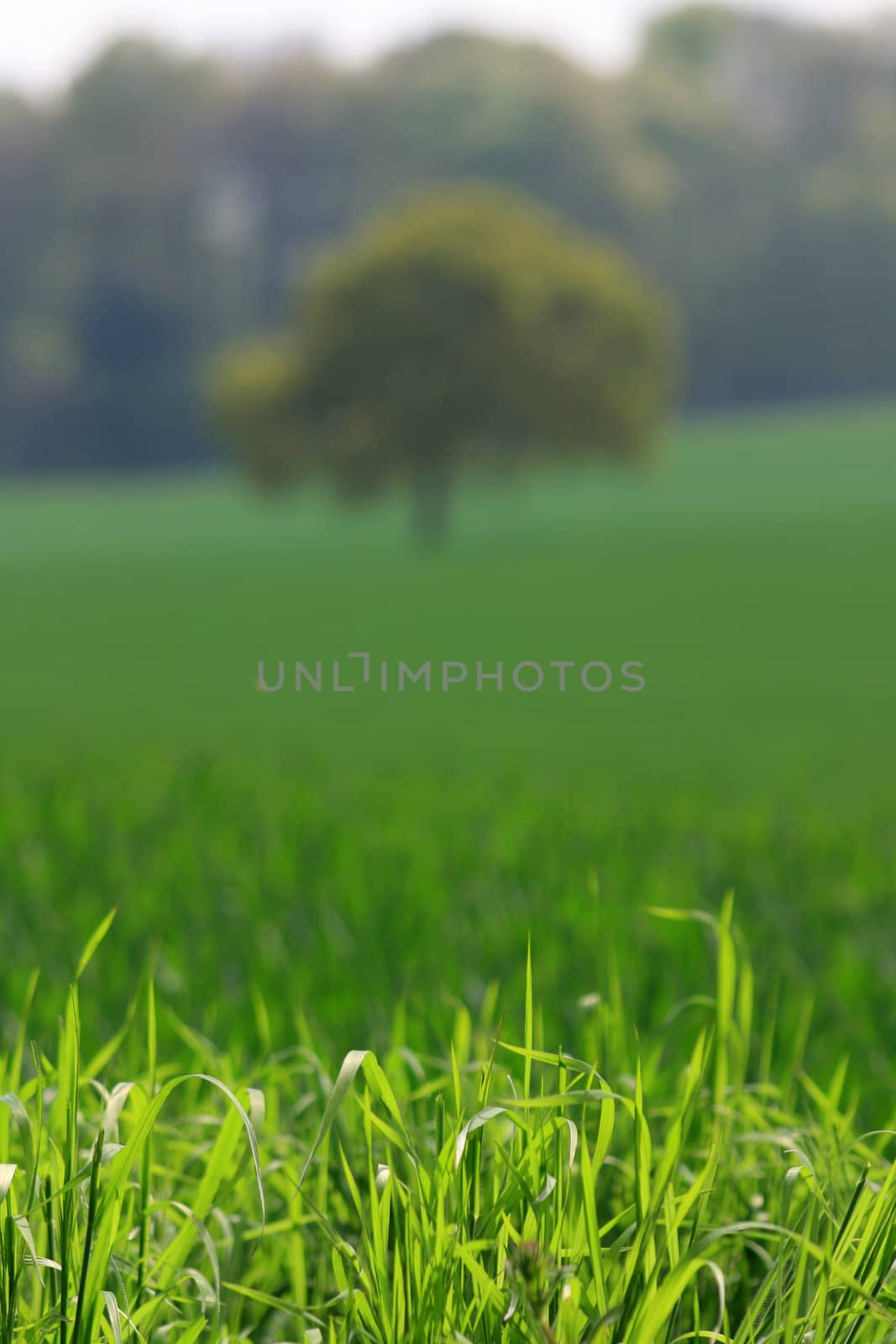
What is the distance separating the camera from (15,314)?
87.2 m

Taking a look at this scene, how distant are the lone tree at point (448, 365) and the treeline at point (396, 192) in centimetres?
2813

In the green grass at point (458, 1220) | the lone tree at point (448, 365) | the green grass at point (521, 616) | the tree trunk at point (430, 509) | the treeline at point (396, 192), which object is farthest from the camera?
the treeline at point (396, 192)

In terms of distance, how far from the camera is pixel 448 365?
5044 centimetres

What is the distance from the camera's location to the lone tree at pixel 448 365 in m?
50.3

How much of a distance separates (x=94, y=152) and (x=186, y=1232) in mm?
109145

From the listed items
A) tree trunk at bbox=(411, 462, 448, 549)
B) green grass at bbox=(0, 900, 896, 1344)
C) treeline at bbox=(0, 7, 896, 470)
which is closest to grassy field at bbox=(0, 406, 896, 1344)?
green grass at bbox=(0, 900, 896, 1344)

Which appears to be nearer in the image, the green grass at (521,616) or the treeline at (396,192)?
the green grass at (521,616)

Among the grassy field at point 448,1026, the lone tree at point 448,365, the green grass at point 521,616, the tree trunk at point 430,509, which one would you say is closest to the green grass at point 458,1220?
the grassy field at point 448,1026

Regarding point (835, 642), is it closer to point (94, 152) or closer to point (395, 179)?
point (395, 179)

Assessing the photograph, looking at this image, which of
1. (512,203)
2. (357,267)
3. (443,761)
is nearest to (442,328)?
(357,267)

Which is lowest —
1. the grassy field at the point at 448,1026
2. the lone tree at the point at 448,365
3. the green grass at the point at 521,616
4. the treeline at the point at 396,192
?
the green grass at the point at 521,616

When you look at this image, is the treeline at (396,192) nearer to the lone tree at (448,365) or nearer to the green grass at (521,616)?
the green grass at (521,616)

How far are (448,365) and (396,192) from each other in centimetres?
4889

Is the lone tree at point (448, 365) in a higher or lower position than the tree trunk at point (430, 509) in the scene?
higher
